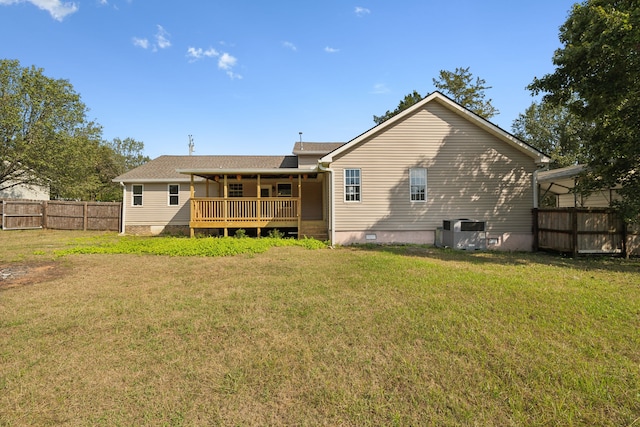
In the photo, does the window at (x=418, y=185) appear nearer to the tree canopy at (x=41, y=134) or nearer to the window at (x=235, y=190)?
the window at (x=235, y=190)

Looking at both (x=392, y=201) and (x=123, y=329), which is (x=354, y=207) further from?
(x=123, y=329)

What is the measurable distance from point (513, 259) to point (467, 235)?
6.68ft

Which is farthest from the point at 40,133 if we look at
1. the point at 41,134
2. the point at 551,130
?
the point at 551,130

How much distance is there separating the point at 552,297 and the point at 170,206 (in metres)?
16.7

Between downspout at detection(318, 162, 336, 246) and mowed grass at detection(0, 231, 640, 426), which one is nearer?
mowed grass at detection(0, 231, 640, 426)

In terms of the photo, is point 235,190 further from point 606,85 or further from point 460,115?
point 606,85

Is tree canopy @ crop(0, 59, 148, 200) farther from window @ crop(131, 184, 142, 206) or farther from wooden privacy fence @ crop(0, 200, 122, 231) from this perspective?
window @ crop(131, 184, 142, 206)

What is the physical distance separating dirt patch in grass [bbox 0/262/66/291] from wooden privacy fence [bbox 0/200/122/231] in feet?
33.1

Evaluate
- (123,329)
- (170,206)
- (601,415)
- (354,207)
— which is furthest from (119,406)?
(170,206)

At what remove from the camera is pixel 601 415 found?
7.68 ft

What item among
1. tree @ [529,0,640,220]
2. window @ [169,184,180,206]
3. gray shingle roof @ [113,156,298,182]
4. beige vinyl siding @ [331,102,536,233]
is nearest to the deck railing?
beige vinyl siding @ [331,102,536,233]

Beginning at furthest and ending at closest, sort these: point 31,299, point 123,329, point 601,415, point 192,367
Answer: point 31,299 → point 123,329 → point 192,367 → point 601,415

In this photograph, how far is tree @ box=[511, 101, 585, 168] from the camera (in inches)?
1065

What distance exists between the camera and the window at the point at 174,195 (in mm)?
16312
